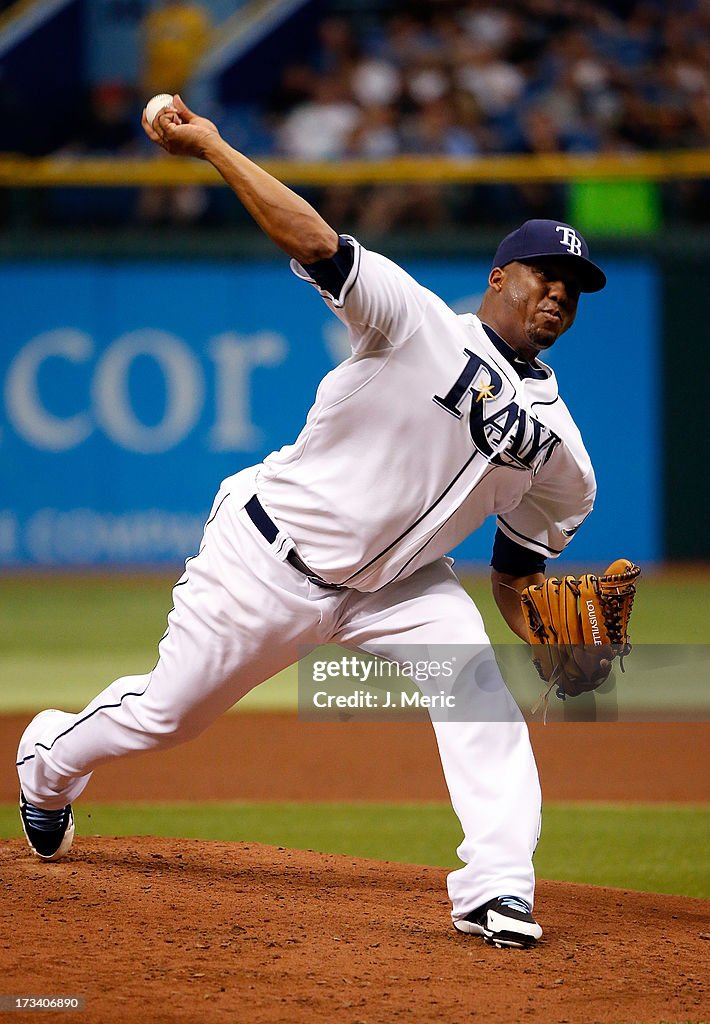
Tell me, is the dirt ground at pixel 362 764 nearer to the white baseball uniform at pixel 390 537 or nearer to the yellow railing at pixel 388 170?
the white baseball uniform at pixel 390 537

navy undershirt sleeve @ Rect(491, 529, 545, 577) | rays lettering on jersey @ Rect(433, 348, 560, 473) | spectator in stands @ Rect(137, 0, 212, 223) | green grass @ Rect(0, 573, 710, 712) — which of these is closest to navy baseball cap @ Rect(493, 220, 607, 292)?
rays lettering on jersey @ Rect(433, 348, 560, 473)

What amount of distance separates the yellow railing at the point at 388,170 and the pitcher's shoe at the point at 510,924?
29.5 feet

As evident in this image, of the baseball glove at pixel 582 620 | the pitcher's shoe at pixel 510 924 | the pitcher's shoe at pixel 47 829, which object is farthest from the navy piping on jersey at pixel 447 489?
the pitcher's shoe at pixel 47 829

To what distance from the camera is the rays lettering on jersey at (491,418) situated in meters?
3.36

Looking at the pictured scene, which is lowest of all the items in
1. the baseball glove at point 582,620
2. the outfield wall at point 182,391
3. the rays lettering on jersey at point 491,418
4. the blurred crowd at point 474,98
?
the baseball glove at point 582,620

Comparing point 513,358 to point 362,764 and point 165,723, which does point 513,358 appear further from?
point 362,764

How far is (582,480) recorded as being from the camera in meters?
3.68

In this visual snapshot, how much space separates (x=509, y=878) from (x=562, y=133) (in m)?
9.80

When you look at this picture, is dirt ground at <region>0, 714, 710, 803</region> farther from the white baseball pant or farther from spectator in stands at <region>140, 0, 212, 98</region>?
spectator in stands at <region>140, 0, 212, 98</region>

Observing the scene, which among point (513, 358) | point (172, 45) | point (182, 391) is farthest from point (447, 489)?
point (172, 45)

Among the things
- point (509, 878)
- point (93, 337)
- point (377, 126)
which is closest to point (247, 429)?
point (93, 337)

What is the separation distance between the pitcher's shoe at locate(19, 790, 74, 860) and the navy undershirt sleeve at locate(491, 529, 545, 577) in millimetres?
1421

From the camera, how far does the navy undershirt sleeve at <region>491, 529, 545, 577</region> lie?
3.82 meters

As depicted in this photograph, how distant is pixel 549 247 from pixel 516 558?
863 millimetres
